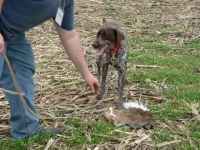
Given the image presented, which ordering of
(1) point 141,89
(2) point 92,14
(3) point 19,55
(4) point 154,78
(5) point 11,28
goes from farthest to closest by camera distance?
Answer: (2) point 92,14, (4) point 154,78, (1) point 141,89, (3) point 19,55, (5) point 11,28

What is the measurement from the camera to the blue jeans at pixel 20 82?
4352 millimetres

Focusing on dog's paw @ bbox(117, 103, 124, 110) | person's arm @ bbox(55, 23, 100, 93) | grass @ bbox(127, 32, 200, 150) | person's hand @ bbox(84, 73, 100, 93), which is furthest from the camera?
dog's paw @ bbox(117, 103, 124, 110)

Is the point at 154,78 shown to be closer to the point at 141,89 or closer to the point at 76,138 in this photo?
the point at 141,89

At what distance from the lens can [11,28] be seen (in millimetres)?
3791

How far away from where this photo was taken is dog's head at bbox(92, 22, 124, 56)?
5.51 m

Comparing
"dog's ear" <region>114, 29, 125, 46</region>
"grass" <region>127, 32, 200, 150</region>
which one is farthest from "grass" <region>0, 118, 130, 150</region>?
"dog's ear" <region>114, 29, 125, 46</region>

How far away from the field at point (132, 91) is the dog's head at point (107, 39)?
645 mm

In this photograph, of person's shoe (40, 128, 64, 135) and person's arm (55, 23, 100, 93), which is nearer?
person's arm (55, 23, 100, 93)

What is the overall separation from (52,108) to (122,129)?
39.4 inches

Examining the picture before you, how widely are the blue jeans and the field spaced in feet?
0.44

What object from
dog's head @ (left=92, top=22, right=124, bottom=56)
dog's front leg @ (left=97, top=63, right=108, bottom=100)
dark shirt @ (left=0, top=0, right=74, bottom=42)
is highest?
dark shirt @ (left=0, top=0, right=74, bottom=42)

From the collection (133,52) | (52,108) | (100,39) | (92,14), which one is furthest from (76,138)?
(92,14)

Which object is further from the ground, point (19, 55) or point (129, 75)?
point (19, 55)

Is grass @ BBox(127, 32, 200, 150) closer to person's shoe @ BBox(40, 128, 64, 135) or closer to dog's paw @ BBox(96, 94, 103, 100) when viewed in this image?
dog's paw @ BBox(96, 94, 103, 100)
